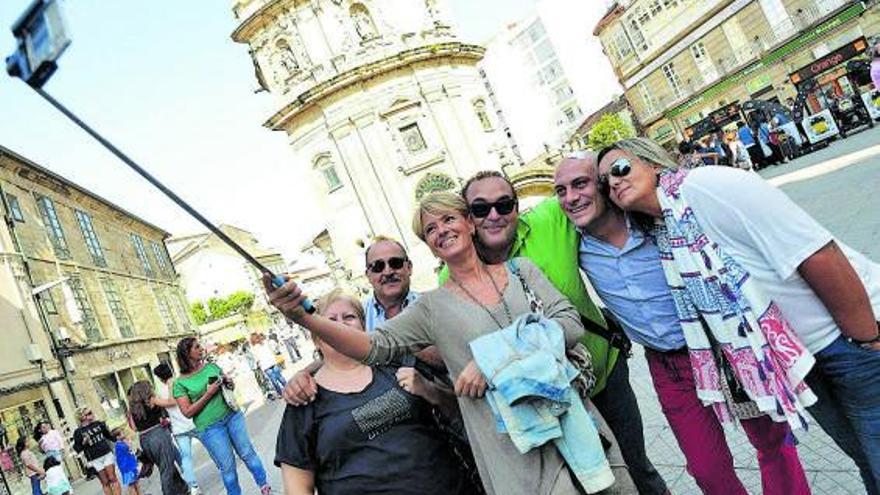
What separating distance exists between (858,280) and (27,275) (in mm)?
21909

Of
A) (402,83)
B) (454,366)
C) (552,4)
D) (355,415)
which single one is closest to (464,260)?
(454,366)

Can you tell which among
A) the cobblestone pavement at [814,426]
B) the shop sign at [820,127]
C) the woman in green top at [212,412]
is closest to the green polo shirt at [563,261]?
the cobblestone pavement at [814,426]

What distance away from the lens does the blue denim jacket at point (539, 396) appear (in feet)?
6.58

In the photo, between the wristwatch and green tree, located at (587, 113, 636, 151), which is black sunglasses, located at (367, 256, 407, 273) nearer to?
the wristwatch

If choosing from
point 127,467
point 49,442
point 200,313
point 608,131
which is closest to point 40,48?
point 127,467

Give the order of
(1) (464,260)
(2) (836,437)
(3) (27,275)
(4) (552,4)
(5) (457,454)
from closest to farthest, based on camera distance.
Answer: (2) (836,437) < (1) (464,260) < (5) (457,454) < (3) (27,275) < (4) (552,4)

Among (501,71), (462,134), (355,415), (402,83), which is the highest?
(501,71)

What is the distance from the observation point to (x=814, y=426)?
3.67m

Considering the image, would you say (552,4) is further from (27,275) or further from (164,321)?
(27,275)

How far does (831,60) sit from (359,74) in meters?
24.0

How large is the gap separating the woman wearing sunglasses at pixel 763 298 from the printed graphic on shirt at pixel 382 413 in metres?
1.24

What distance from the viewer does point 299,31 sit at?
30828mm

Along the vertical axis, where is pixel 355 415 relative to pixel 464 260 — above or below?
below

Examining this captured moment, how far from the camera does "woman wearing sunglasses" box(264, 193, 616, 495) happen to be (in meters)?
2.11
